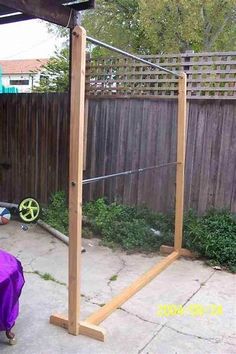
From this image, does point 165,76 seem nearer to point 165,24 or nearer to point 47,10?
point 47,10

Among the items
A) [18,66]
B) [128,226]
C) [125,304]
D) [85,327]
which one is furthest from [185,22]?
[18,66]

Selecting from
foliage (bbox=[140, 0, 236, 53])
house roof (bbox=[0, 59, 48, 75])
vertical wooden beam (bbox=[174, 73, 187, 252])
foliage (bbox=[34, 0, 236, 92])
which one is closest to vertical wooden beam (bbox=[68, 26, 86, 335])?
vertical wooden beam (bbox=[174, 73, 187, 252])

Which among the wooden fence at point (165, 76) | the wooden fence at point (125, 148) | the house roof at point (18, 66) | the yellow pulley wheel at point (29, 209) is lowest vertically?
the yellow pulley wheel at point (29, 209)

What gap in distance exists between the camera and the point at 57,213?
5.52m

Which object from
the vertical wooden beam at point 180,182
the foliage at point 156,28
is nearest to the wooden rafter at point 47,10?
the vertical wooden beam at point 180,182

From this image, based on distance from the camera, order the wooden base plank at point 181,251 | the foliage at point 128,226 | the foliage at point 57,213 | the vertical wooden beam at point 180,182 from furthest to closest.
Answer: the foliage at point 57,213 → the foliage at point 128,226 → the wooden base plank at point 181,251 → the vertical wooden beam at point 180,182

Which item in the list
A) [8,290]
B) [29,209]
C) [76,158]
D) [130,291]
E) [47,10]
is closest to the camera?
[8,290]

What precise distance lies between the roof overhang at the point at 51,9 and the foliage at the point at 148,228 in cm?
226

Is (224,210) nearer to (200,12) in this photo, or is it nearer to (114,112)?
(114,112)

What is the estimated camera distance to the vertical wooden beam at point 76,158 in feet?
8.66

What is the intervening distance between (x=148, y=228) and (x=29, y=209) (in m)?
1.79

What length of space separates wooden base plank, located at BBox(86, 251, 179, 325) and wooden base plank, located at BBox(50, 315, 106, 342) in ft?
0.27

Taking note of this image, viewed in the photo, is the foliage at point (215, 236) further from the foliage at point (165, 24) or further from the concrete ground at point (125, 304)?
the foliage at point (165, 24)

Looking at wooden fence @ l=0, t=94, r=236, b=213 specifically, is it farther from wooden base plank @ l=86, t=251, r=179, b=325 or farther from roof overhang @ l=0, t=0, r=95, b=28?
roof overhang @ l=0, t=0, r=95, b=28
